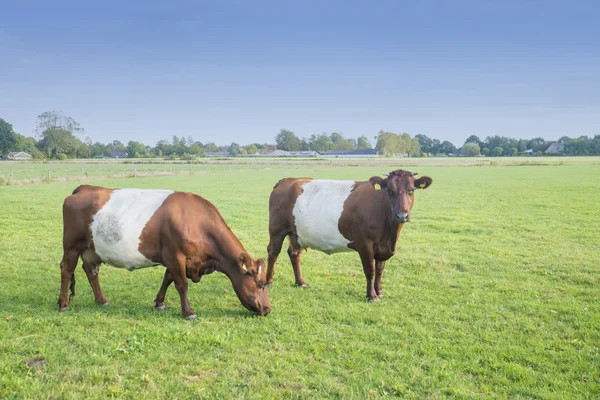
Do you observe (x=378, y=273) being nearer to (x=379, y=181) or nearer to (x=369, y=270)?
(x=369, y=270)

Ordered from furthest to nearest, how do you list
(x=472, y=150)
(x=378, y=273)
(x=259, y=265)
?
(x=472, y=150), (x=378, y=273), (x=259, y=265)

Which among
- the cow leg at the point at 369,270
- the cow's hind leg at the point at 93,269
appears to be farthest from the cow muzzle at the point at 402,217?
the cow's hind leg at the point at 93,269

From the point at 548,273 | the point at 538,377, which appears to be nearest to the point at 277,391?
the point at 538,377

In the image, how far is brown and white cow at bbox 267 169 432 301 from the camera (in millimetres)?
7202

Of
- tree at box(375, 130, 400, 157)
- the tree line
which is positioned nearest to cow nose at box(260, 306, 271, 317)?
the tree line

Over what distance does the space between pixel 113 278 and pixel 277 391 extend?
549cm

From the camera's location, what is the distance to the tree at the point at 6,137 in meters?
112

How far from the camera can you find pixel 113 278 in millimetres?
8727

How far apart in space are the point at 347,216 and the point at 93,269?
168 inches


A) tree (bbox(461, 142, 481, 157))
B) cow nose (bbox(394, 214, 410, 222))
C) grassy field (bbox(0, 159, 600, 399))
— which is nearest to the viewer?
grassy field (bbox(0, 159, 600, 399))

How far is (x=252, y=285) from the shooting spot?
658cm

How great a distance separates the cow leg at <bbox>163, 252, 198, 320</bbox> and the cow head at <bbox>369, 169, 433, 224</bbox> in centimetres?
329

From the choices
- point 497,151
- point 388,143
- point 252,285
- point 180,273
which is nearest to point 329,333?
point 252,285

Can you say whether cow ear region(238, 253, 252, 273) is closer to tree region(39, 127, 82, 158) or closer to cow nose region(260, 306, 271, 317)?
cow nose region(260, 306, 271, 317)
